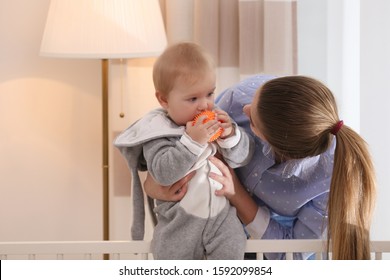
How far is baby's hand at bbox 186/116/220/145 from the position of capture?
1.72 m

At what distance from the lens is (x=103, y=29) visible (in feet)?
8.32

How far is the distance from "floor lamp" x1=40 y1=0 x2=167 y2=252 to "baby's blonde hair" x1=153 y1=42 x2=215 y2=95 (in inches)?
30.0

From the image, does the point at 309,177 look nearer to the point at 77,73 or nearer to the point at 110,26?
the point at 110,26

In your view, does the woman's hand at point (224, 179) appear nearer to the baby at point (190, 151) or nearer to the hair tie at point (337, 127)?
the baby at point (190, 151)

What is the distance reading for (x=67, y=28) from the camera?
8.37 ft

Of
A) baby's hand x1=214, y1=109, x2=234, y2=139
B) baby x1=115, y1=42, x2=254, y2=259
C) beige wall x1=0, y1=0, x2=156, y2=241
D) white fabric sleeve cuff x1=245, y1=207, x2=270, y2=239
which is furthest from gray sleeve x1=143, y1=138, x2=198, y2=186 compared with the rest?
beige wall x1=0, y1=0, x2=156, y2=241

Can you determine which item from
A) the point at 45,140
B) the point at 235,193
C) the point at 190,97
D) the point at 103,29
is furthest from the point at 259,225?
the point at 45,140

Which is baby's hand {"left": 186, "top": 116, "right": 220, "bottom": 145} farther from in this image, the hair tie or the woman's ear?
the hair tie

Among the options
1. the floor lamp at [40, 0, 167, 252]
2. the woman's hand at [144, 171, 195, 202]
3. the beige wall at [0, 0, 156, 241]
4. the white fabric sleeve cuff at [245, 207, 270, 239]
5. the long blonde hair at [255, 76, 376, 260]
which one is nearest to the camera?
the long blonde hair at [255, 76, 376, 260]

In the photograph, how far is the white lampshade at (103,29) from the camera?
2.54 meters

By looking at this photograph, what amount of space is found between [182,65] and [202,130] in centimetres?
16

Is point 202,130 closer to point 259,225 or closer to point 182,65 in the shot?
point 182,65

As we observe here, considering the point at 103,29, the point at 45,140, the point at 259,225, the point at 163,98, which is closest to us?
the point at 163,98

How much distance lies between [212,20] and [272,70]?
26 centimetres
